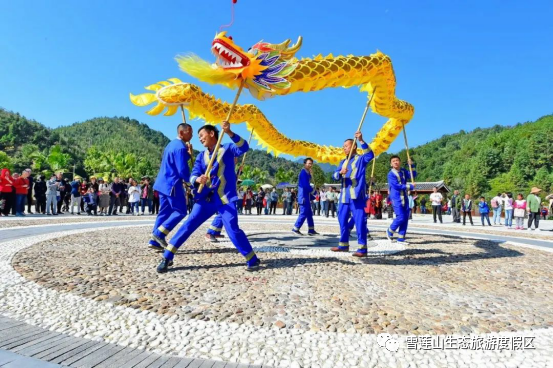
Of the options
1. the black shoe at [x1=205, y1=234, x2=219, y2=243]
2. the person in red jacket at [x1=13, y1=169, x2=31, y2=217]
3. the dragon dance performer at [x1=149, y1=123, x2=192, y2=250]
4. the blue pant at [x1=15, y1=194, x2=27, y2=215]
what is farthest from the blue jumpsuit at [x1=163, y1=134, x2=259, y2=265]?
the blue pant at [x1=15, y1=194, x2=27, y2=215]

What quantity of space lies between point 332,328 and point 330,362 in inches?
19.3

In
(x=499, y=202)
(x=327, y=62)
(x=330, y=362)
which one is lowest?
(x=330, y=362)

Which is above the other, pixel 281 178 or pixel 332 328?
pixel 281 178

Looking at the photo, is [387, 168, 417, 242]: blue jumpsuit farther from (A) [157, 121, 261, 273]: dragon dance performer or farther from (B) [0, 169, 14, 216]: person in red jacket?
(B) [0, 169, 14, 216]: person in red jacket

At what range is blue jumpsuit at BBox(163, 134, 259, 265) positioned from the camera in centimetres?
412

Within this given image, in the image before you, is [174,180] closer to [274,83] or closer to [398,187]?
[274,83]

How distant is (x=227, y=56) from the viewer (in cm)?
457

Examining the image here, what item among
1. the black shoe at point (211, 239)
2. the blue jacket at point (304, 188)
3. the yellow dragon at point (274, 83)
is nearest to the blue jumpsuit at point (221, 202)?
the yellow dragon at point (274, 83)

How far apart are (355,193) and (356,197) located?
63mm

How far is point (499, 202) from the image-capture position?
51.0ft

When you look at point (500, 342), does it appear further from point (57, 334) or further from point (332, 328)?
point (57, 334)

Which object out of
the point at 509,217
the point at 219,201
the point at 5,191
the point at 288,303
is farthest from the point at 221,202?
the point at 509,217

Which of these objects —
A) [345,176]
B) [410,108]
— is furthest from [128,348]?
[410,108]

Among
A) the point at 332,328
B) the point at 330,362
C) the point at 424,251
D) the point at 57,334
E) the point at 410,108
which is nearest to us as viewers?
the point at 330,362
